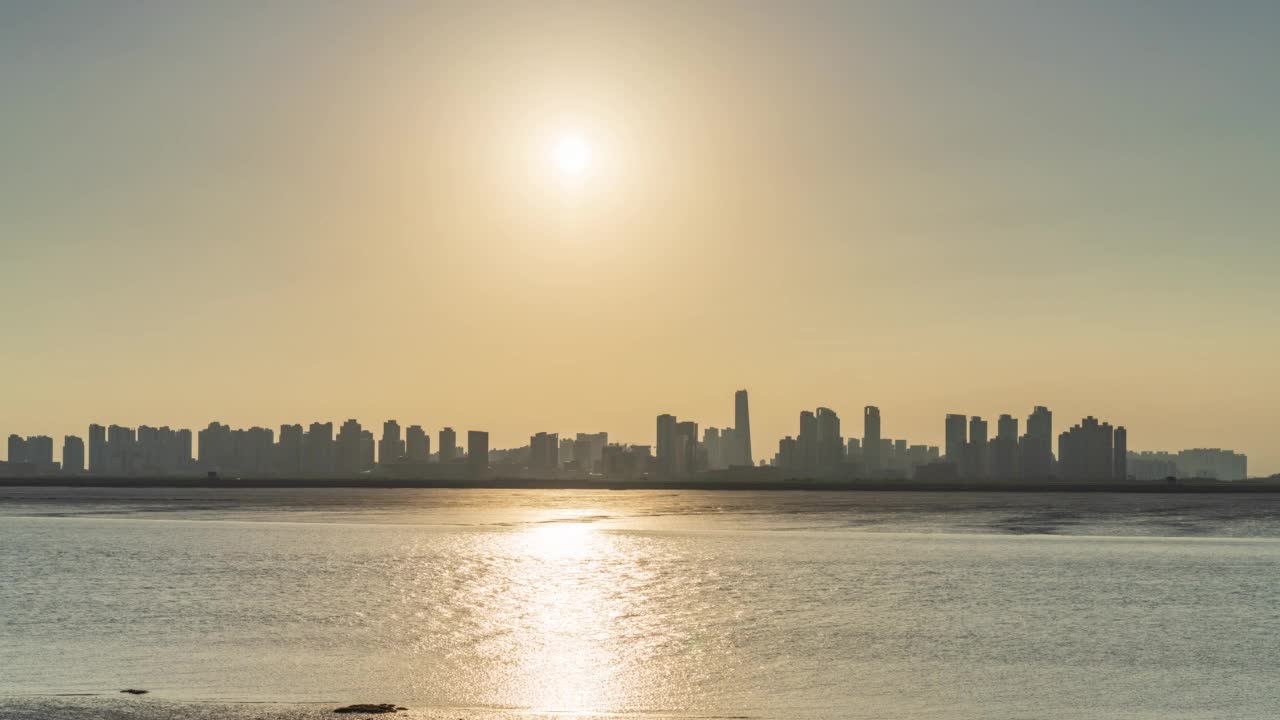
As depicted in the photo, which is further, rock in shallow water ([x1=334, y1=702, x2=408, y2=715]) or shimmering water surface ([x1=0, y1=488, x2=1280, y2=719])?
shimmering water surface ([x1=0, y1=488, x2=1280, y2=719])

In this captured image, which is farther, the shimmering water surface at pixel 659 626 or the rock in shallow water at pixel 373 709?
the shimmering water surface at pixel 659 626

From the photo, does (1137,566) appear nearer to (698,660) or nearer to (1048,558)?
(1048,558)

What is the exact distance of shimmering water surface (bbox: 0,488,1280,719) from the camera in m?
27.2

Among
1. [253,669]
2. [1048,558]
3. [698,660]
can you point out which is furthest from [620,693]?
[1048,558]

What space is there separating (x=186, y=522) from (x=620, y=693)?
9818cm

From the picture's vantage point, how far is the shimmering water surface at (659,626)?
89.4 ft

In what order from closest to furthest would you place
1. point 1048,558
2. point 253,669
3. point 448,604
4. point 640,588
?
1. point 253,669
2. point 448,604
3. point 640,588
4. point 1048,558

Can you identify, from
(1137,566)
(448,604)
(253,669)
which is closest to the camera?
(253,669)

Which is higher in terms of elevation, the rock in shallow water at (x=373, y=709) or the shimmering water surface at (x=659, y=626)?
the rock in shallow water at (x=373, y=709)

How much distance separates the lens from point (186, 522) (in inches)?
4508

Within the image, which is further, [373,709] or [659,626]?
[659,626]

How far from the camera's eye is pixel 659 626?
38.9 metres

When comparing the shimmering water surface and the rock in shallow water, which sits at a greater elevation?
the rock in shallow water

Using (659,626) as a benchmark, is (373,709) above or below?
above
